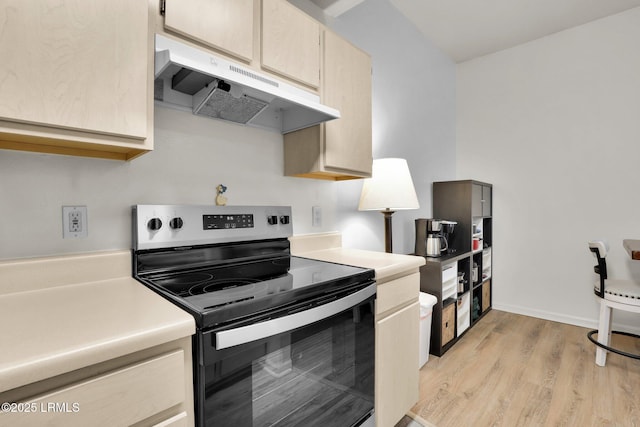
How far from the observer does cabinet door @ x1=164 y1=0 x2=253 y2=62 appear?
40.8 inches

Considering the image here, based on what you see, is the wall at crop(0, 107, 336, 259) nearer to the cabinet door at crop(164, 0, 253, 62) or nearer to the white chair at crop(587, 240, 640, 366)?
the cabinet door at crop(164, 0, 253, 62)

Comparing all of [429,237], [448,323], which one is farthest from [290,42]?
[448,323]

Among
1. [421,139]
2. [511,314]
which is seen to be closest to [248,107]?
[421,139]

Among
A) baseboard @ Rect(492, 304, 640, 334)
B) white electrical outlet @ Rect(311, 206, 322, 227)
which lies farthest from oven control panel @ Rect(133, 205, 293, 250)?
baseboard @ Rect(492, 304, 640, 334)

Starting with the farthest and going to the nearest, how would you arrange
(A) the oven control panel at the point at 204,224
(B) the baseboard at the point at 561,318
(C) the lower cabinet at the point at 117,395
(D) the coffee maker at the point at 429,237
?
(B) the baseboard at the point at 561,318 → (D) the coffee maker at the point at 429,237 → (A) the oven control panel at the point at 204,224 → (C) the lower cabinet at the point at 117,395

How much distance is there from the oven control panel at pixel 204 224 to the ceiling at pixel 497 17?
2.31 meters

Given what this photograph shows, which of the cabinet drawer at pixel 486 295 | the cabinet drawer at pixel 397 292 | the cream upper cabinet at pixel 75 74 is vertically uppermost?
the cream upper cabinet at pixel 75 74

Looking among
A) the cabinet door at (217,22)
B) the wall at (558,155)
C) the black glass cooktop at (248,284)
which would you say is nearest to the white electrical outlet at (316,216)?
the black glass cooktop at (248,284)

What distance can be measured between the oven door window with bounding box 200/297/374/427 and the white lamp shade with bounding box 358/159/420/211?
33.9 inches

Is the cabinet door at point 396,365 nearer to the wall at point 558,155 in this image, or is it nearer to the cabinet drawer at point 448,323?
the cabinet drawer at point 448,323

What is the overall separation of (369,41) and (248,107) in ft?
4.83

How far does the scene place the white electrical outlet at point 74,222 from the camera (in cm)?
104

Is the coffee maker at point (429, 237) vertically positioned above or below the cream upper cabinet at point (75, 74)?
below

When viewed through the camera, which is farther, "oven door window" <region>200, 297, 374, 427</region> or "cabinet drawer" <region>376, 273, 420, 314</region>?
"cabinet drawer" <region>376, 273, 420, 314</region>
